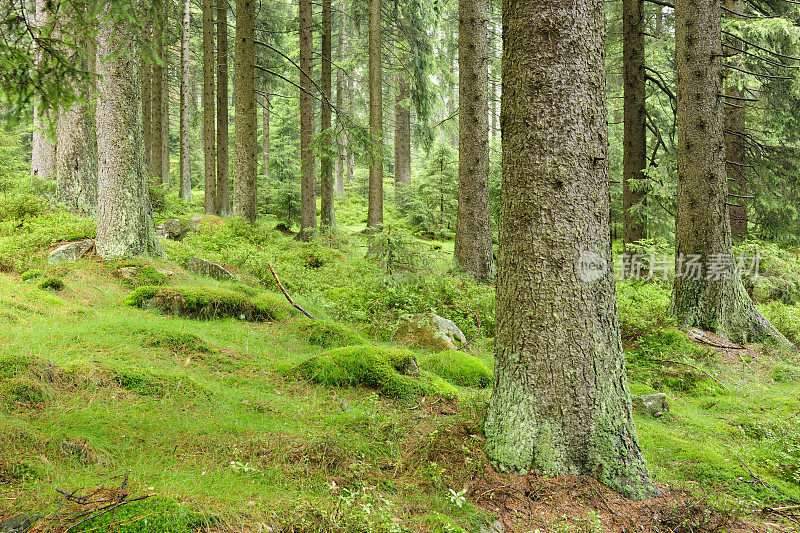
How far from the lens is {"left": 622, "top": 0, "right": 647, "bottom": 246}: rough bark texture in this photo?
9.92 meters

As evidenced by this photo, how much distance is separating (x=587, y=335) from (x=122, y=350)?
4.33 m

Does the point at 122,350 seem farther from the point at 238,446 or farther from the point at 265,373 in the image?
the point at 238,446

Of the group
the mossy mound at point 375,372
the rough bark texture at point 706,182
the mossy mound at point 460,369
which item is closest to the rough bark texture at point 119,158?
the mossy mound at point 375,372

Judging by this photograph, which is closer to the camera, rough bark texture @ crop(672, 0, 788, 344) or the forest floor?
the forest floor

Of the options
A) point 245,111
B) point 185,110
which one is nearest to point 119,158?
point 245,111

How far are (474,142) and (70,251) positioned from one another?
25.8 feet

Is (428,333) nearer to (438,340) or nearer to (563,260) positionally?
(438,340)

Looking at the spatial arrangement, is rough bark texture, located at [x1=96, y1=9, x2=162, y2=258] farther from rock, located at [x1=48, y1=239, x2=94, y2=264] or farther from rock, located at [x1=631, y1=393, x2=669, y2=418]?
rock, located at [x1=631, y1=393, x2=669, y2=418]

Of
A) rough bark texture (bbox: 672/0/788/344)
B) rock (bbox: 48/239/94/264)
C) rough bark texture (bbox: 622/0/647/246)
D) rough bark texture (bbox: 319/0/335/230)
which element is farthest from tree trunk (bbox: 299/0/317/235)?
rough bark texture (bbox: 672/0/788/344)

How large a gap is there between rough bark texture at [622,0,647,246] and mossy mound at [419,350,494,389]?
6953 millimetres

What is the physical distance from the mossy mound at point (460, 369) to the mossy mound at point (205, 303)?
7.91 feet

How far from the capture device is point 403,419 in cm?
379

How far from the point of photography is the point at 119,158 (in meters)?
7.78

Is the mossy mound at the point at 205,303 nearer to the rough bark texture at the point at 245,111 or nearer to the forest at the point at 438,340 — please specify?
the forest at the point at 438,340
